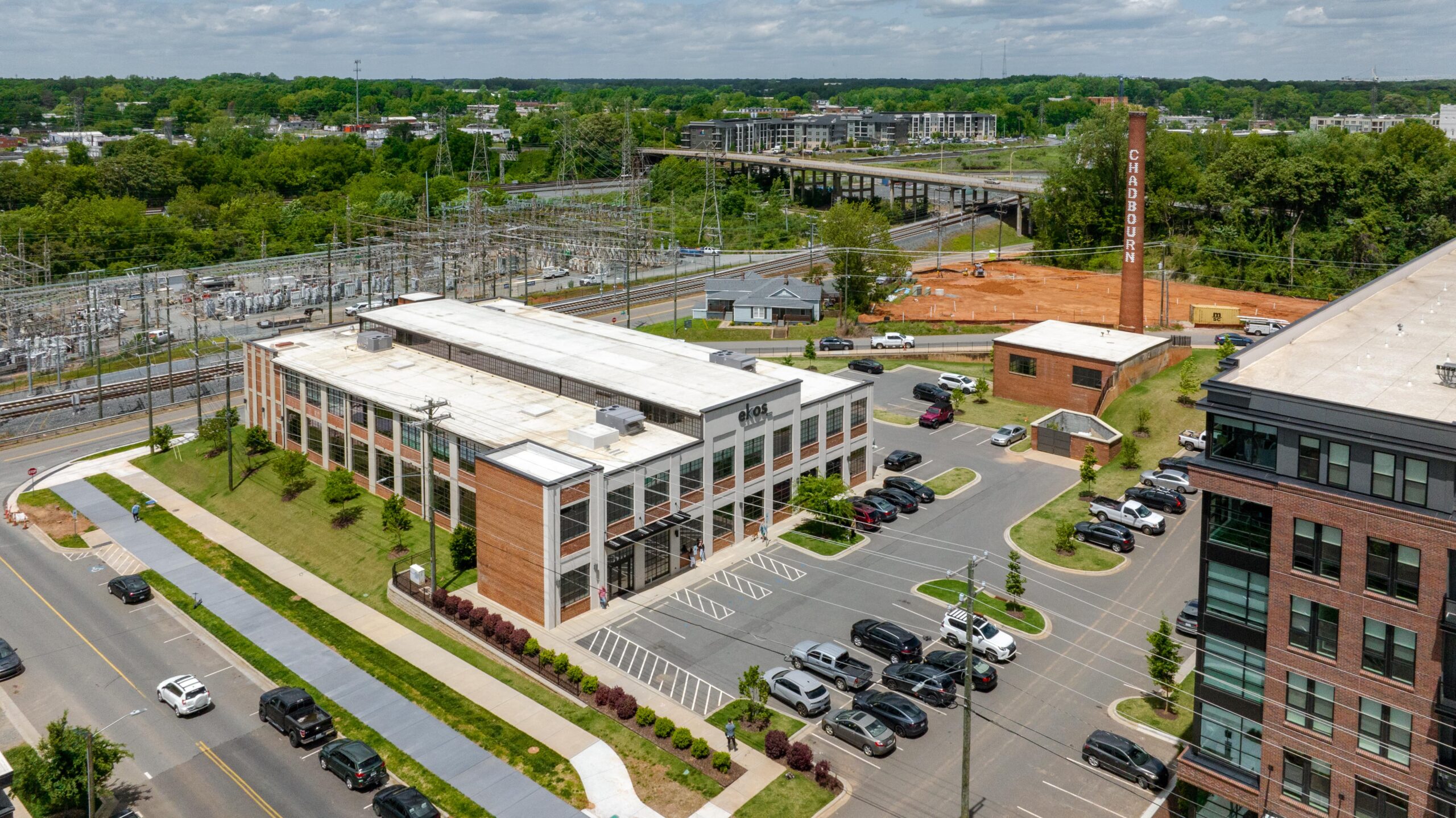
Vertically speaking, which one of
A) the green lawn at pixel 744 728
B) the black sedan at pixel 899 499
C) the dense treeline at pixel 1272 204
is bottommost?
the green lawn at pixel 744 728

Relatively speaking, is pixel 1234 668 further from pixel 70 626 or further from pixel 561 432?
pixel 70 626

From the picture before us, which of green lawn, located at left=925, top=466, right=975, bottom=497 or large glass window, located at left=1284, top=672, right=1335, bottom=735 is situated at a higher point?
large glass window, located at left=1284, top=672, right=1335, bottom=735

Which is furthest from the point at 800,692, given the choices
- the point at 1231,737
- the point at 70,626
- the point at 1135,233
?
the point at 1135,233

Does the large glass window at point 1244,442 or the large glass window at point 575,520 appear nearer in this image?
the large glass window at point 1244,442

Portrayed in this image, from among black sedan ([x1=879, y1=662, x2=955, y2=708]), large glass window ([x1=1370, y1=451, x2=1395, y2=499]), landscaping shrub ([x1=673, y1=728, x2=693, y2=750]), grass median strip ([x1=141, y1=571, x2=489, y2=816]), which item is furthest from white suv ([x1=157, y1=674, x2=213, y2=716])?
large glass window ([x1=1370, y1=451, x2=1395, y2=499])

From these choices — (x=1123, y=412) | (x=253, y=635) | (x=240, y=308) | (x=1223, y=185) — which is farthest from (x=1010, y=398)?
(x=240, y=308)

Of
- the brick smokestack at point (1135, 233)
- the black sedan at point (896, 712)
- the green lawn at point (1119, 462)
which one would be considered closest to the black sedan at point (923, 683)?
the black sedan at point (896, 712)

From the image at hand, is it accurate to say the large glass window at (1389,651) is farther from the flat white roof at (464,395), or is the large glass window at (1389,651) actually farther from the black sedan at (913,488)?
the black sedan at (913,488)

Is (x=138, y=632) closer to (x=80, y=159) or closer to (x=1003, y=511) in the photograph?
(x=1003, y=511)

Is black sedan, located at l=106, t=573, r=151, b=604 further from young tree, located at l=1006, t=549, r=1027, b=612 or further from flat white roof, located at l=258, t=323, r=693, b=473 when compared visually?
young tree, located at l=1006, t=549, r=1027, b=612
